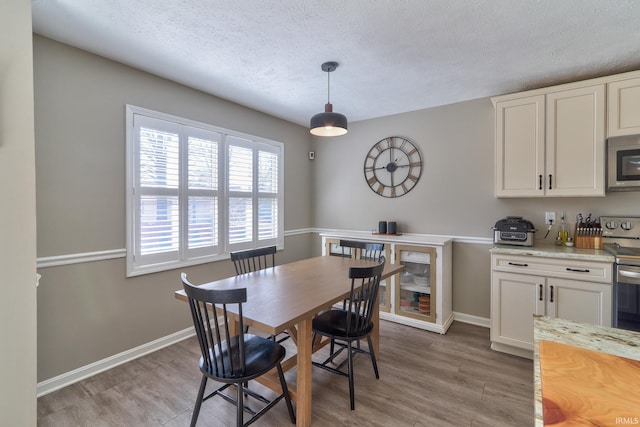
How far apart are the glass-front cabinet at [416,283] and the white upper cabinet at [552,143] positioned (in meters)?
1.04

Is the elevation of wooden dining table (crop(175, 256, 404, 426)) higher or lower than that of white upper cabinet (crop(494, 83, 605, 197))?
lower

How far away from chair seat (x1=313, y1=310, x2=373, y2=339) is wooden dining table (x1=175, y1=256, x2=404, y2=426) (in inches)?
8.5

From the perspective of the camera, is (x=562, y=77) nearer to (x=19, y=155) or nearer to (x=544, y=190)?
(x=544, y=190)

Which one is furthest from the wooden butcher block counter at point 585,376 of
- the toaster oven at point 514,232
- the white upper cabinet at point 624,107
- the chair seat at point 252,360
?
the white upper cabinet at point 624,107

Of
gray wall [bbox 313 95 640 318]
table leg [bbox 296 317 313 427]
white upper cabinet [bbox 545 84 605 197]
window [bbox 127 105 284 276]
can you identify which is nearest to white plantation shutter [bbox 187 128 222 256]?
window [bbox 127 105 284 276]

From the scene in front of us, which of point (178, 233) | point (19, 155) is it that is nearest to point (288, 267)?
point (178, 233)

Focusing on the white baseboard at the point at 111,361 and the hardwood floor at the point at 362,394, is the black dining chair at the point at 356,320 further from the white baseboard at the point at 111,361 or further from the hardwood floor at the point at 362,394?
the white baseboard at the point at 111,361

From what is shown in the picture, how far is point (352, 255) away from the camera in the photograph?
12.1 feet

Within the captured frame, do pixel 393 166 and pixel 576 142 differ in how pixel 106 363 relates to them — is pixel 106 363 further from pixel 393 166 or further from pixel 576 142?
pixel 576 142

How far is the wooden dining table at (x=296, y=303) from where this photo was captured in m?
1.52

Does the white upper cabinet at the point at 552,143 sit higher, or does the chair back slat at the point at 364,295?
the white upper cabinet at the point at 552,143

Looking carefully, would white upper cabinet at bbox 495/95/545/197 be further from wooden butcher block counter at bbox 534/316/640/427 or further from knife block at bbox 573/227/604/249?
wooden butcher block counter at bbox 534/316/640/427

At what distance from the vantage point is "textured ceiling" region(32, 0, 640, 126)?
1800mm

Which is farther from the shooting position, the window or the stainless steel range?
the window
